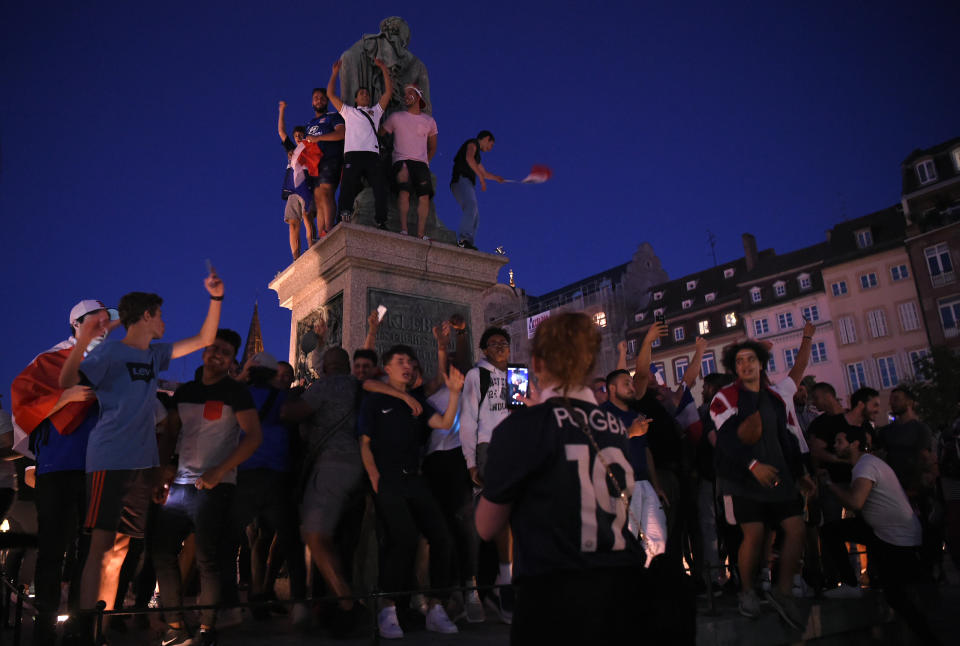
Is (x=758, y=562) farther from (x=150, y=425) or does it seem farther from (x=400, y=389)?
(x=150, y=425)

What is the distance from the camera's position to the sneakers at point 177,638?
3.91 metres

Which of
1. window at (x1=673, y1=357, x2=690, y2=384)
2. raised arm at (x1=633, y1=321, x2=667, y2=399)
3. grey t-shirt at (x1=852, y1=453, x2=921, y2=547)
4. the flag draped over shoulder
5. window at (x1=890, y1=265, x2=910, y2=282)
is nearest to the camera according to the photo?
the flag draped over shoulder

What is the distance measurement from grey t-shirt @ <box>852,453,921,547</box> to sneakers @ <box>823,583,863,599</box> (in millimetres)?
500

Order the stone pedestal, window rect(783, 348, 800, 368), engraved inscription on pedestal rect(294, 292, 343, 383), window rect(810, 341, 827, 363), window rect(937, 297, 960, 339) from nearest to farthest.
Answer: the stone pedestal → engraved inscription on pedestal rect(294, 292, 343, 383) → window rect(937, 297, 960, 339) → window rect(810, 341, 827, 363) → window rect(783, 348, 800, 368)

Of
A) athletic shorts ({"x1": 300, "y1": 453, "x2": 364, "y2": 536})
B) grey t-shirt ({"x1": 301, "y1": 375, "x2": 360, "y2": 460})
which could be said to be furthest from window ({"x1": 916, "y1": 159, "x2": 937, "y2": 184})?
athletic shorts ({"x1": 300, "y1": 453, "x2": 364, "y2": 536})

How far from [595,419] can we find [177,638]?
2.83m

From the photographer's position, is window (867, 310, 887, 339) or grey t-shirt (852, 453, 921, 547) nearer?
grey t-shirt (852, 453, 921, 547)

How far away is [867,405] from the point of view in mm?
7094

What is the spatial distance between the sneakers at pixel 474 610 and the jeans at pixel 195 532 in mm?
1620

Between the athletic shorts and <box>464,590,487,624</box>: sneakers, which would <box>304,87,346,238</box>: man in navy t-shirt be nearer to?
the athletic shorts

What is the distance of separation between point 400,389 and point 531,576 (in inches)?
109

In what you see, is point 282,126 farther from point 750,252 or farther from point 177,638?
point 750,252

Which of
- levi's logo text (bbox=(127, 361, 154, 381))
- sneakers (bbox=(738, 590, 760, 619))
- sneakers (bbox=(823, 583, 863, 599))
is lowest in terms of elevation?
sneakers (bbox=(823, 583, 863, 599))

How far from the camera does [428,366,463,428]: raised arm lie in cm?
475
